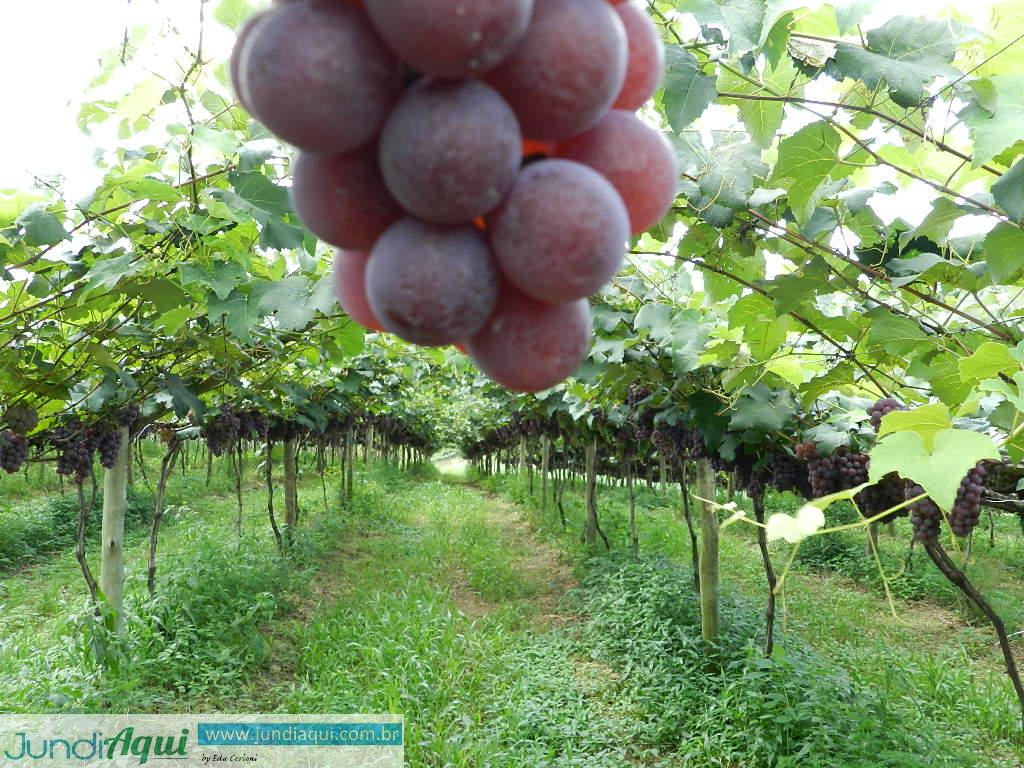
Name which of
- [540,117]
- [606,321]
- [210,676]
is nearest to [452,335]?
[540,117]

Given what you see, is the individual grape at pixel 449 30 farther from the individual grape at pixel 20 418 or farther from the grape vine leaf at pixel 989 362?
the individual grape at pixel 20 418

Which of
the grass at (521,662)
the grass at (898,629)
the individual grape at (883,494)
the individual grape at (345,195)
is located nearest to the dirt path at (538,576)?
the grass at (521,662)

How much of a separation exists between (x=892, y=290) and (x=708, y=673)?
4.13m

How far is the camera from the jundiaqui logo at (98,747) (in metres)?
3.82

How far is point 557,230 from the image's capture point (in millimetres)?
420

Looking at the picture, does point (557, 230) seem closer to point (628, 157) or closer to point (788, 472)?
point (628, 157)

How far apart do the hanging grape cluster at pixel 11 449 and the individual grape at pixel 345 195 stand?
4406 millimetres

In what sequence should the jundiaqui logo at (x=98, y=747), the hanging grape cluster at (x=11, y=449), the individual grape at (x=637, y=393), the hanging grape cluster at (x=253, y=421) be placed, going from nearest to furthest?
the jundiaqui logo at (x=98, y=747), the hanging grape cluster at (x=11, y=449), the individual grape at (x=637, y=393), the hanging grape cluster at (x=253, y=421)

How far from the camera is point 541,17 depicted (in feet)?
1.39

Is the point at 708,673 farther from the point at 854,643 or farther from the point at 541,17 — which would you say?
the point at 541,17

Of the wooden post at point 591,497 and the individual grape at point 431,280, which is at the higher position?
the individual grape at point 431,280

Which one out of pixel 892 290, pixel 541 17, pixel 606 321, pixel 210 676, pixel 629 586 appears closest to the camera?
pixel 541 17

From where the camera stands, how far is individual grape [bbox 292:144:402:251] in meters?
0.46

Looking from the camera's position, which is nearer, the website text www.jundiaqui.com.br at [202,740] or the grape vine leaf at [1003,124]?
the grape vine leaf at [1003,124]
